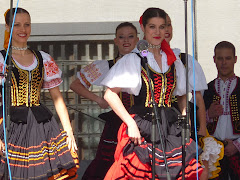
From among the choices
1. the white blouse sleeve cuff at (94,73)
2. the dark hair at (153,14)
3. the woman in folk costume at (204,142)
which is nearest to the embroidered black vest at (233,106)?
the woman in folk costume at (204,142)

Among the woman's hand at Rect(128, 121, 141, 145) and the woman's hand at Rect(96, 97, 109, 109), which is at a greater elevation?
the woman's hand at Rect(96, 97, 109, 109)

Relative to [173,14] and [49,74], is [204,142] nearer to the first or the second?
[49,74]

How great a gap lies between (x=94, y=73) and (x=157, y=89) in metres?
1.44

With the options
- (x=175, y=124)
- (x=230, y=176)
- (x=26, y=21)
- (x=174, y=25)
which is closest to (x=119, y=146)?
(x=175, y=124)

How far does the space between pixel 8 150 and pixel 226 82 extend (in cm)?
226

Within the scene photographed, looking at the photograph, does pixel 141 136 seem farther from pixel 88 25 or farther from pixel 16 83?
pixel 88 25

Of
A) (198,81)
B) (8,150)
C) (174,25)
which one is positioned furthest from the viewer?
(174,25)

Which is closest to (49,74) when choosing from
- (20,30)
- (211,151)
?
(20,30)

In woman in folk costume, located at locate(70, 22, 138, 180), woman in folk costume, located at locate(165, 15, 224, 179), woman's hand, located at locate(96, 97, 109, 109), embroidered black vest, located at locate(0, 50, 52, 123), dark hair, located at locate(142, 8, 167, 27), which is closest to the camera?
embroidered black vest, located at locate(0, 50, 52, 123)

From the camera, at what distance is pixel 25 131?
410 cm

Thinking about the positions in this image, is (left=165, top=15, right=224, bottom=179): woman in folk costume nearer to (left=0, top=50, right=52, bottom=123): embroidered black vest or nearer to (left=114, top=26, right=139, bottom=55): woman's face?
(left=114, top=26, right=139, bottom=55): woman's face

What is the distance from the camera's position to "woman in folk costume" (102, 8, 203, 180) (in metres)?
4.01

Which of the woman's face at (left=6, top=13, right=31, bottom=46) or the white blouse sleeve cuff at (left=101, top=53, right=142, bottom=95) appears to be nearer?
Result: the white blouse sleeve cuff at (left=101, top=53, right=142, bottom=95)

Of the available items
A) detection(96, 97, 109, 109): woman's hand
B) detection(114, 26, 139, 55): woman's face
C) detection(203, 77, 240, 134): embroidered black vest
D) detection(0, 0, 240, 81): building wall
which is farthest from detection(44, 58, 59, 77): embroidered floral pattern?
detection(0, 0, 240, 81): building wall
